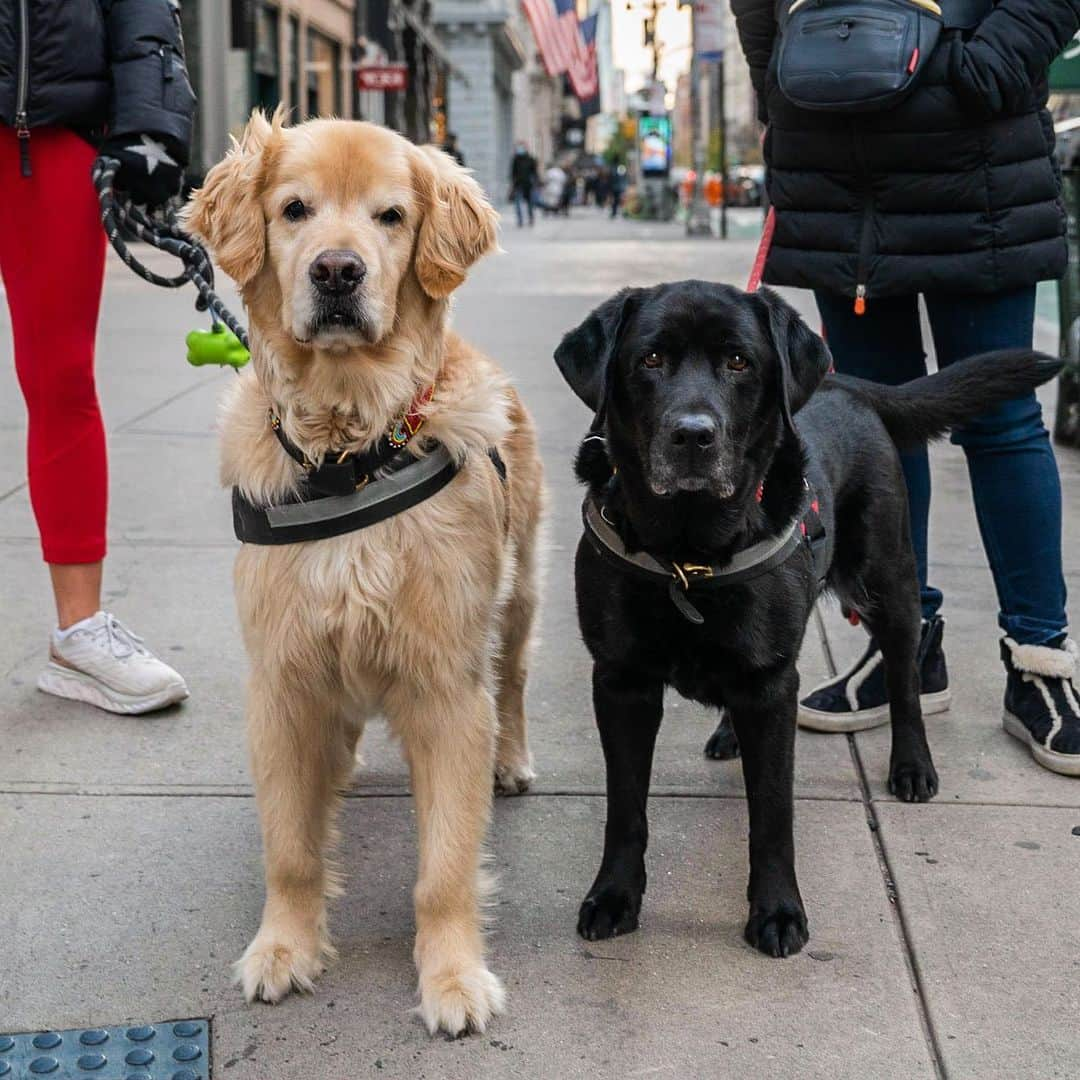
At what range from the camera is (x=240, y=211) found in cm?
283

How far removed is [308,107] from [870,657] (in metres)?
30.5

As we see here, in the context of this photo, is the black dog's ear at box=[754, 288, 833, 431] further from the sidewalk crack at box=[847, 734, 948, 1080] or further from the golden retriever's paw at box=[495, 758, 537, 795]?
the golden retriever's paw at box=[495, 758, 537, 795]

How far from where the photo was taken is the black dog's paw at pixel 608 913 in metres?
2.97

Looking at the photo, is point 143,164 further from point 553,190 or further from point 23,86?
point 553,190

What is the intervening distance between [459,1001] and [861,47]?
7.77 ft

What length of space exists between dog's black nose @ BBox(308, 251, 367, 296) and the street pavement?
131 centimetres

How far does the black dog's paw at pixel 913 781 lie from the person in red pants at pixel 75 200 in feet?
6.47

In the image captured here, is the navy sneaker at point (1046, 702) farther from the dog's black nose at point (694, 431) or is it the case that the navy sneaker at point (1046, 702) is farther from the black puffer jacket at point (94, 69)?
the black puffer jacket at point (94, 69)

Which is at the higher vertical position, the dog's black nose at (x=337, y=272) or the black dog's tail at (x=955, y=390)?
the dog's black nose at (x=337, y=272)

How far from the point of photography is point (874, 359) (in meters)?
4.05

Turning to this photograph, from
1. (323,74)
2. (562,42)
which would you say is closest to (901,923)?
(323,74)

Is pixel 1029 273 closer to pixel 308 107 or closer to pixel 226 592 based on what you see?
pixel 226 592

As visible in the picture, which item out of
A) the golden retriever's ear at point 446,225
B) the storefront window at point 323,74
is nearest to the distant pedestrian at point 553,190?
the storefront window at point 323,74

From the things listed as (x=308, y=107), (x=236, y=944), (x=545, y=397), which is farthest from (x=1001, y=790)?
(x=308, y=107)
